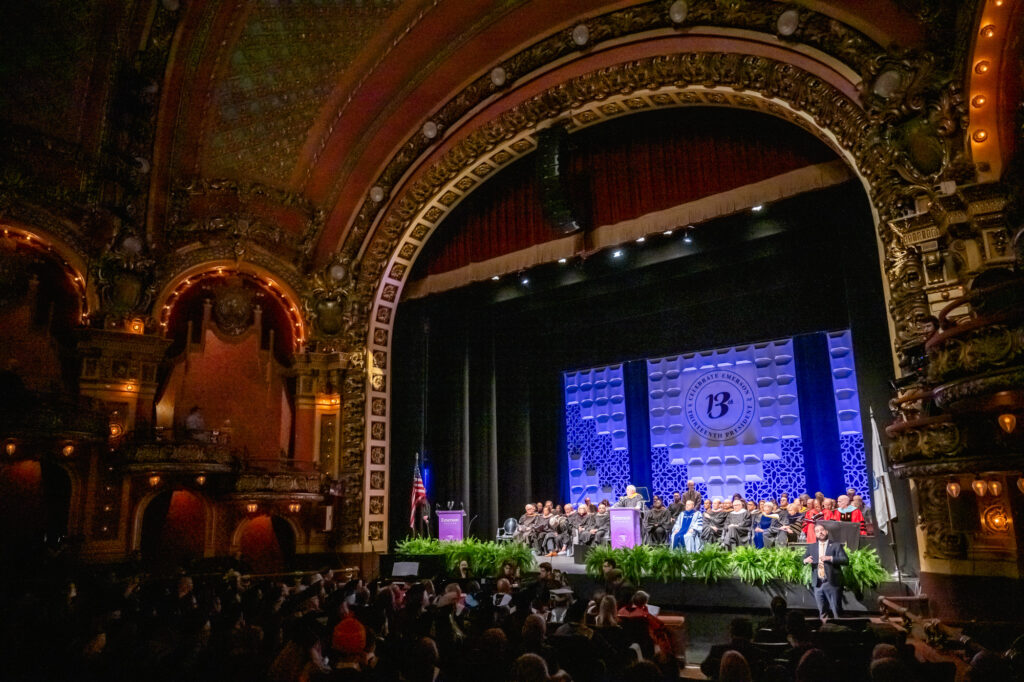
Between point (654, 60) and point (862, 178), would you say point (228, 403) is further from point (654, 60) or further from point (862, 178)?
point (862, 178)

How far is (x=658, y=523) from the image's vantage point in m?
13.9

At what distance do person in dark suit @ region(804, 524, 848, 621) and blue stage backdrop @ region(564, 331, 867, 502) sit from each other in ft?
17.0

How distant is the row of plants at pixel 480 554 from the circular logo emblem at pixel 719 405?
5171mm

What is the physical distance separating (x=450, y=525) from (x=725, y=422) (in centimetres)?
607

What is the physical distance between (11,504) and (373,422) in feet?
19.6

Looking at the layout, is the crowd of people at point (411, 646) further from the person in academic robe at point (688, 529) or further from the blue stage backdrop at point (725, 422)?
the blue stage backdrop at point (725, 422)

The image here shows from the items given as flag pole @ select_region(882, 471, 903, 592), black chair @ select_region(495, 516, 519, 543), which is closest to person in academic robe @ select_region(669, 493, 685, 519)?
black chair @ select_region(495, 516, 519, 543)

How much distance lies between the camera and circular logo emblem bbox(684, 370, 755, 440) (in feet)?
47.9

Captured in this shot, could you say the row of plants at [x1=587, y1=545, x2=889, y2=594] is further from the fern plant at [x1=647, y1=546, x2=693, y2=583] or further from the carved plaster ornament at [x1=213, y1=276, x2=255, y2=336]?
the carved plaster ornament at [x1=213, y1=276, x2=255, y2=336]

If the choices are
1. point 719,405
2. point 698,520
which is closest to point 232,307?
point 698,520

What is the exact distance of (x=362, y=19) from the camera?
12.4 metres

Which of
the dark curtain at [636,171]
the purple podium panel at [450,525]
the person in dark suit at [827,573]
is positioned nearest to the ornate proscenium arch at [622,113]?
the dark curtain at [636,171]

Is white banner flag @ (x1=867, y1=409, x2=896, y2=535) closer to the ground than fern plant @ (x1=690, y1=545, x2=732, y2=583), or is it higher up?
higher up

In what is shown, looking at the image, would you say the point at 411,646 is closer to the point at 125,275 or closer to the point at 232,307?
the point at 125,275
